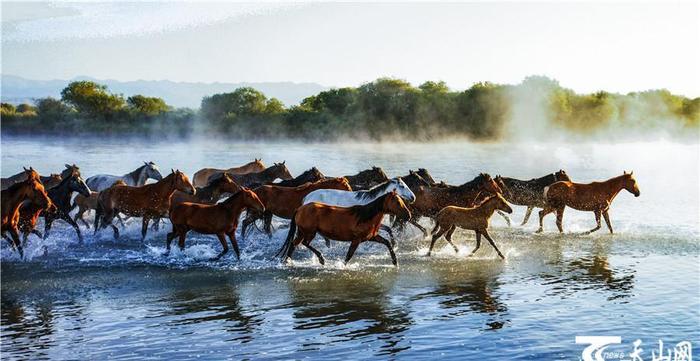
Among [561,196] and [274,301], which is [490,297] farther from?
[561,196]

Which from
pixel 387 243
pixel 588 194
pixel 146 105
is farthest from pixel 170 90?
pixel 387 243

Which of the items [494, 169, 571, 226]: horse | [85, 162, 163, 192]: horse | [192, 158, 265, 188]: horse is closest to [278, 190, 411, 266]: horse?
[494, 169, 571, 226]: horse

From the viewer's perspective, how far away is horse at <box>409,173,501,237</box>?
15250 mm

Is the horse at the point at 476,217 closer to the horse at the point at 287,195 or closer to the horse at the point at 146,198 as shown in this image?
the horse at the point at 287,195

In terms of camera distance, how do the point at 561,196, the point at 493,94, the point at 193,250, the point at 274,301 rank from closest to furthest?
the point at 274,301 → the point at 193,250 → the point at 561,196 → the point at 493,94

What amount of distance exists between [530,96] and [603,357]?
185 ft

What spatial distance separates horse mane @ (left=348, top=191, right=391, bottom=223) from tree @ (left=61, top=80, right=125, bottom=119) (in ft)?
169

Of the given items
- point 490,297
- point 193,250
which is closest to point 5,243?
point 193,250

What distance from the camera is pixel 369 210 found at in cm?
1217

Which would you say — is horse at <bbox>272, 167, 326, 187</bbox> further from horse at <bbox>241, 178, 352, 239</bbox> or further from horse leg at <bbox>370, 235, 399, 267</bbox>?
horse leg at <bbox>370, 235, 399, 267</bbox>

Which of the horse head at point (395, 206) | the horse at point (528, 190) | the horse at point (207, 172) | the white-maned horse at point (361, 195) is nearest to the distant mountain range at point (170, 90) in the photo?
the horse at point (207, 172)

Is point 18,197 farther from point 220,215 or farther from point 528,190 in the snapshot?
point 528,190

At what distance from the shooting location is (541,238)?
15.8 m

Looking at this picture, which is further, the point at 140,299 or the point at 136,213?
the point at 136,213
